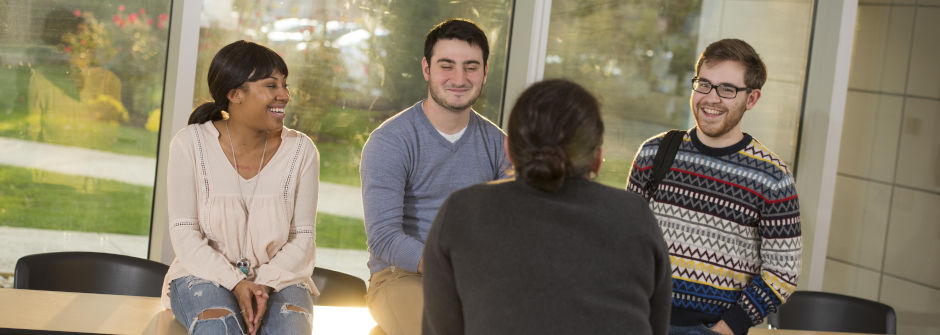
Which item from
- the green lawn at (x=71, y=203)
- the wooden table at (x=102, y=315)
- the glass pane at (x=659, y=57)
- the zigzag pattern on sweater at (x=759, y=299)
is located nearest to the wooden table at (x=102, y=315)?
the wooden table at (x=102, y=315)

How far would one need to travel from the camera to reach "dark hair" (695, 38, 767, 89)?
247 cm

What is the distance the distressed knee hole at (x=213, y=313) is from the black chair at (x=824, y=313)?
2.28m

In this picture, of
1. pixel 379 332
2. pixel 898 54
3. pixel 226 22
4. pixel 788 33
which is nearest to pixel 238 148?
pixel 379 332

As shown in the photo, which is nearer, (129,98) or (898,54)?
(129,98)

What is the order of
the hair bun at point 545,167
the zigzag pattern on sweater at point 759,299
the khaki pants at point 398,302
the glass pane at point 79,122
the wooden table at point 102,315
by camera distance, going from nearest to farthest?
1. the hair bun at point 545,167
2. the wooden table at point 102,315
3. the zigzag pattern on sweater at point 759,299
4. the khaki pants at point 398,302
5. the glass pane at point 79,122

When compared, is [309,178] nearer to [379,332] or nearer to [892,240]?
[379,332]

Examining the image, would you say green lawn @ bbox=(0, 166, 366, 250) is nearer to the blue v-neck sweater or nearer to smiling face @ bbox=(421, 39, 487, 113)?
the blue v-neck sweater

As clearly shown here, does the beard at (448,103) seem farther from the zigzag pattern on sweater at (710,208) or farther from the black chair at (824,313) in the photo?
the black chair at (824,313)

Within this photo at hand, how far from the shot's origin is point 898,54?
4.29 metres

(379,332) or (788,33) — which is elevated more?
(788,33)

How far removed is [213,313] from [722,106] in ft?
5.11

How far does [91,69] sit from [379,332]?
1.82 m

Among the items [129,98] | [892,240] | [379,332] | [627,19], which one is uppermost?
[627,19]

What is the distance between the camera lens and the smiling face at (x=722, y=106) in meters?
2.46
